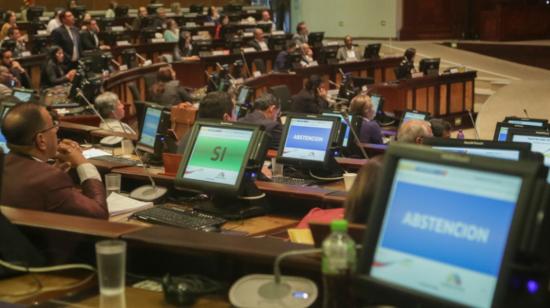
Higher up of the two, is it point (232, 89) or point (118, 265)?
point (118, 265)

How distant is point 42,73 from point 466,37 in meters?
10.7

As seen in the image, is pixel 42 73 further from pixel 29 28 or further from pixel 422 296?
pixel 422 296

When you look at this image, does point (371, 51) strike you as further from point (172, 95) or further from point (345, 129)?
point (345, 129)

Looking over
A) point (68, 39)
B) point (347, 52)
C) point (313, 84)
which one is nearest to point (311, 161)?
point (313, 84)

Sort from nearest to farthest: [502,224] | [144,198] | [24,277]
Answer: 1. [502,224]
2. [24,277]
3. [144,198]

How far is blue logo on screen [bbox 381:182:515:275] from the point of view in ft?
6.12

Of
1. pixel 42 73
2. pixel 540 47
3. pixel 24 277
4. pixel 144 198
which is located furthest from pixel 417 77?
pixel 24 277

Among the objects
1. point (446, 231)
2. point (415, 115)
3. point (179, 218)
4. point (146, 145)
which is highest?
point (446, 231)

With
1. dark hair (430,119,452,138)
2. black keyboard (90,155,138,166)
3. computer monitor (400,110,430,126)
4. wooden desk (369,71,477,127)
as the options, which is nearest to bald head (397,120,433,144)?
dark hair (430,119,452,138)

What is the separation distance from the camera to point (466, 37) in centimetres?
1931

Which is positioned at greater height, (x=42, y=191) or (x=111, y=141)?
(x=42, y=191)

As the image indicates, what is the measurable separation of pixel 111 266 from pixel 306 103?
27.4 ft

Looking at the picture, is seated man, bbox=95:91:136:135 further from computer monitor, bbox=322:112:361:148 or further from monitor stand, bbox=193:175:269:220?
monitor stand, bbox=193:175:269:220

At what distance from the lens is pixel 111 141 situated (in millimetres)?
6500
